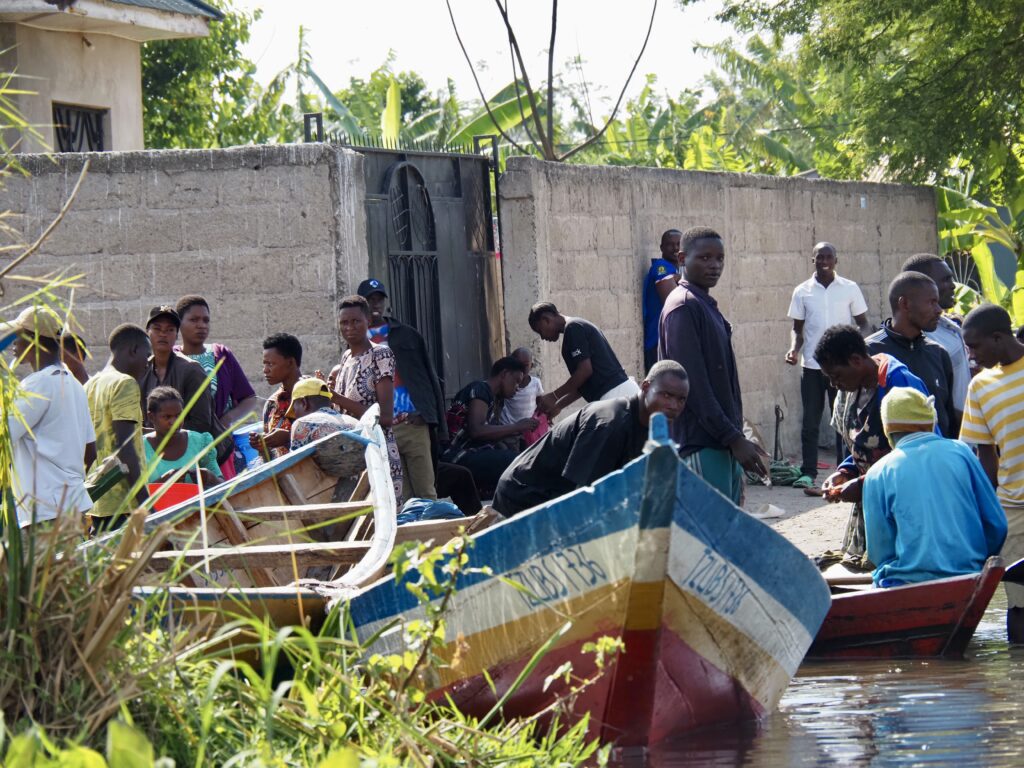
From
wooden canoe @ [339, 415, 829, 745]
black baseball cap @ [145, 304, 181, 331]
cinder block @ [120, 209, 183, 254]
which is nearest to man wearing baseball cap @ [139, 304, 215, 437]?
black baseball cap @ [145, 304, 181, 331]

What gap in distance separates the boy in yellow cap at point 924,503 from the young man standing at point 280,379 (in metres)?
3.19

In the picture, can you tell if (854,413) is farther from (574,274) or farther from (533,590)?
(574,274)

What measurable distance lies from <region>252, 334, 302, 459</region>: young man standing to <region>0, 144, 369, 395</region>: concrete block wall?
3.20ft

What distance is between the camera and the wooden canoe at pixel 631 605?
16.6 ft

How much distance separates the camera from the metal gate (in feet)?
33.6

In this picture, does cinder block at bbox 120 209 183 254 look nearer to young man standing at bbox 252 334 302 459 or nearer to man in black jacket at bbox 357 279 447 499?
man in black jacket at bbox 357 279 447 499

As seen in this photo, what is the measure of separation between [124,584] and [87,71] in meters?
12.5

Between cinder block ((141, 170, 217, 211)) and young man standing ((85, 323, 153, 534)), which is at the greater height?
cinder block ((141, 170, 217, 211))

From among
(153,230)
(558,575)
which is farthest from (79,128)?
(558,575)

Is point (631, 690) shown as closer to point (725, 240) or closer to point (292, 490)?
point (292, 490)

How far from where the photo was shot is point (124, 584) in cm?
405

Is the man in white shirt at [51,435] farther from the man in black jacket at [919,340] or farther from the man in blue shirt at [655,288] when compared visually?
the man in blue shirt at [655,288]

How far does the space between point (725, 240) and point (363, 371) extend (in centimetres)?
542

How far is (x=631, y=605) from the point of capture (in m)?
5.18
